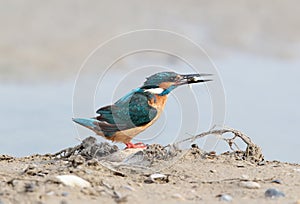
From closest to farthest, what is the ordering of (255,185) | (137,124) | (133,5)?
(255,185), (137,124), (133,5)

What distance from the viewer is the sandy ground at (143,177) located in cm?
496

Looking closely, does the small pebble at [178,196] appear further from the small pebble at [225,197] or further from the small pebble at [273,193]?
the small pebble at [273,193]

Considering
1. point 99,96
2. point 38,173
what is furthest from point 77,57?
point 38,173

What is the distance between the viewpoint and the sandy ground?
4.96 metres

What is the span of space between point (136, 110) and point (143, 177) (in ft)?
1.48

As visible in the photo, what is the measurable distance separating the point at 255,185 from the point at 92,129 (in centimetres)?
119

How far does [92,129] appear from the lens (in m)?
5.88

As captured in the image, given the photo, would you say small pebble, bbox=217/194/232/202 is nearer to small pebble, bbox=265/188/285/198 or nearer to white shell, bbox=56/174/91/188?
small pebble, bbox=265/188/285/198

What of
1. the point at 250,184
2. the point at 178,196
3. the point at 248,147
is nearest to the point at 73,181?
the point at 178,196

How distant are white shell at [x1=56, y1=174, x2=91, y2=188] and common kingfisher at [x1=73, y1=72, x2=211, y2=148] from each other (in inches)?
29.1

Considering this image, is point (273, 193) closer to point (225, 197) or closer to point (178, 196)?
point (225, 197)

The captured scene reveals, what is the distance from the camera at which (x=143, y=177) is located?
5.62 metres

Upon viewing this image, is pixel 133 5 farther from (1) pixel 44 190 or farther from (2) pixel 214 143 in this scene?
(1) pixel 44 190

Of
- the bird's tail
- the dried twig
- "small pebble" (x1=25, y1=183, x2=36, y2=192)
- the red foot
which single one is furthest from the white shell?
the dried twig
